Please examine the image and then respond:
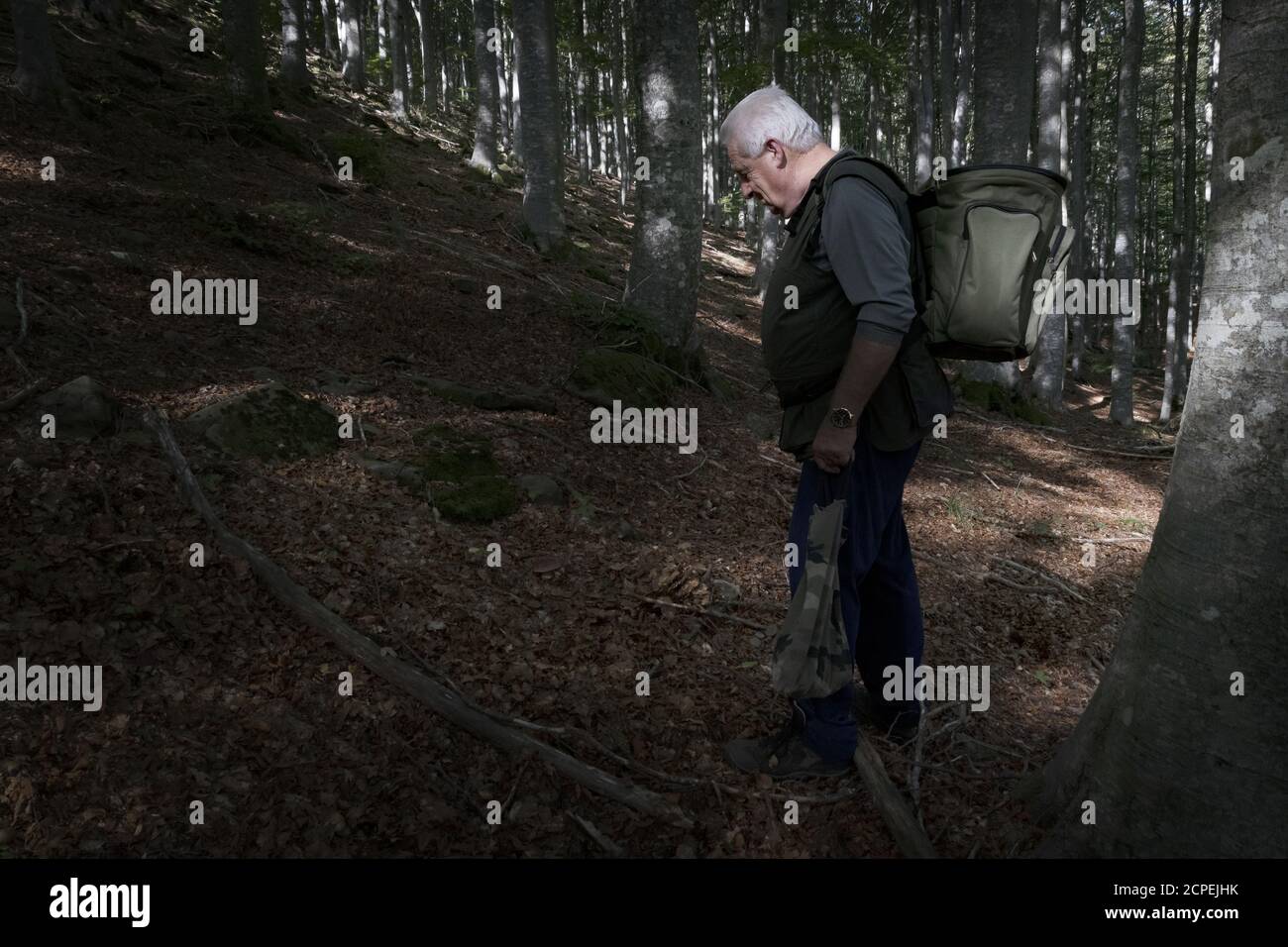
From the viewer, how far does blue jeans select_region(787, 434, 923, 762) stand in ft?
9.57

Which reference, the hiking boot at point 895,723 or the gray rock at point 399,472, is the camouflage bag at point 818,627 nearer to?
the hiking boot at point 895,723

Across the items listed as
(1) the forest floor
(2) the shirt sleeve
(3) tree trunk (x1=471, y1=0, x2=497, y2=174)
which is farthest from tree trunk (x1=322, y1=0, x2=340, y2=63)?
(2) the shirt sleeve

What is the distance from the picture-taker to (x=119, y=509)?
3.98m

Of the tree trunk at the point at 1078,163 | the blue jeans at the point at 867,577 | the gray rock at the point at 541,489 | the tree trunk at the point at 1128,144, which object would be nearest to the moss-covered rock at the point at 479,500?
the gray rock at the point at 541,489

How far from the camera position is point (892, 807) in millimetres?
2902

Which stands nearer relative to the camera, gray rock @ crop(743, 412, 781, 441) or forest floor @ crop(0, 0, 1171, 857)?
forest floor @ crop(0, 0, 1171, 857)

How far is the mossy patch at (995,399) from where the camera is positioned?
40.9 feet

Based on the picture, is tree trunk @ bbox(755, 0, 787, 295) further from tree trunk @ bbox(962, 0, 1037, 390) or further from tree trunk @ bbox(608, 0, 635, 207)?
tree trunk @ bbox(608, 0, 635, 207)

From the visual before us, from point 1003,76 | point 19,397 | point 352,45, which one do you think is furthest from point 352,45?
point 19,397

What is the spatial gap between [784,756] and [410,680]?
1.64 meters

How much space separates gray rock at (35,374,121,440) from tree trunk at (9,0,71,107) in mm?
8197

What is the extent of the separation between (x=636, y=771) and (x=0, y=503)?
3.34m
